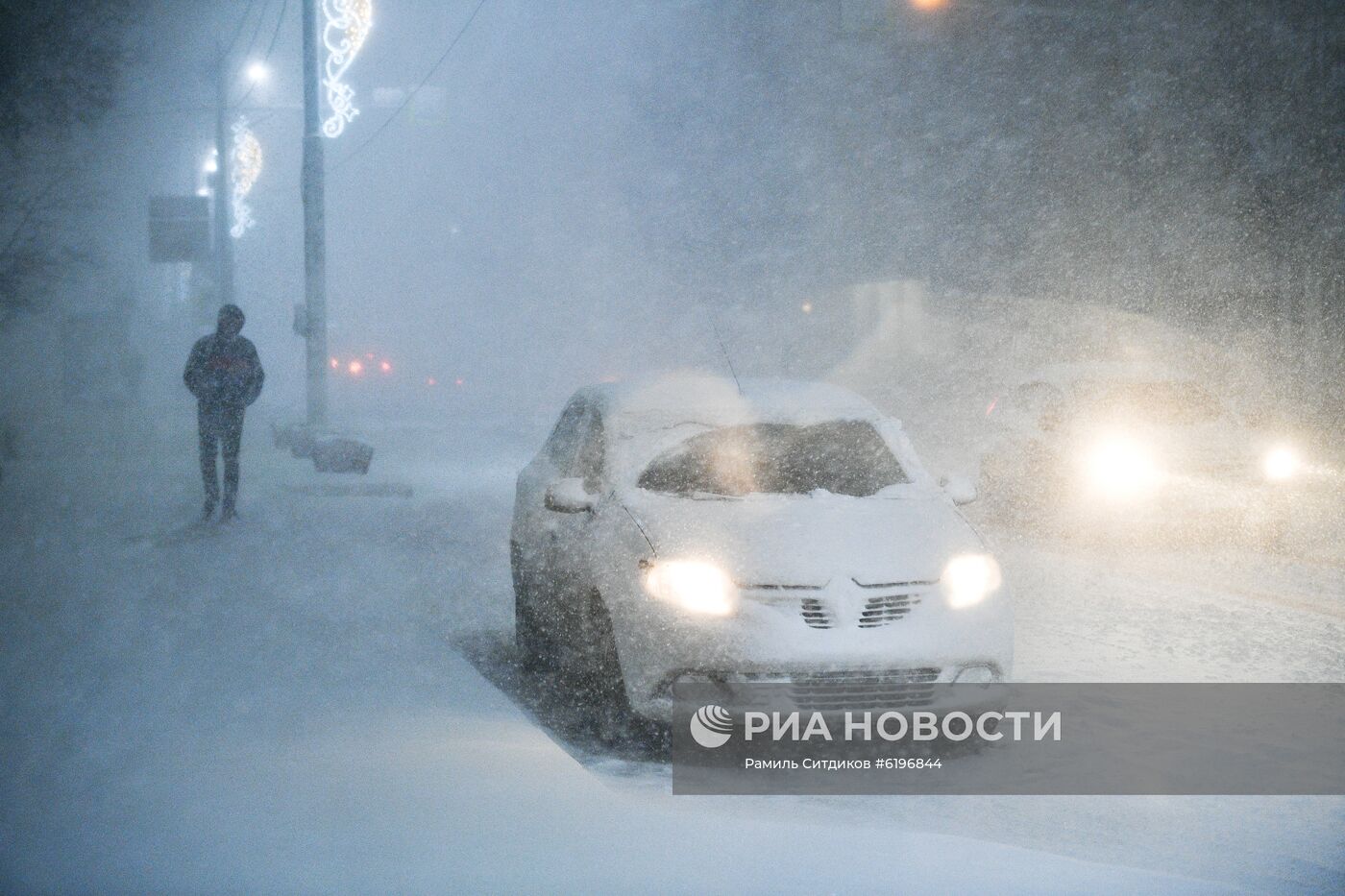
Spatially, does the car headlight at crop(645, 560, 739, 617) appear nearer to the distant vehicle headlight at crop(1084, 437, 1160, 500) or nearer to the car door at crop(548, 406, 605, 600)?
the car door at crop(548, 406, 605, 600)

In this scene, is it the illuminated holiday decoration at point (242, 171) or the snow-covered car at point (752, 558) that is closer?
the snow-covered car at point (752, 558)

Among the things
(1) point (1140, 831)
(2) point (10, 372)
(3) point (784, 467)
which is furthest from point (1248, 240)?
(2) point (10, 372)

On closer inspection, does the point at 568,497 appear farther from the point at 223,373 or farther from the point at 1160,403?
the point at 1160,403

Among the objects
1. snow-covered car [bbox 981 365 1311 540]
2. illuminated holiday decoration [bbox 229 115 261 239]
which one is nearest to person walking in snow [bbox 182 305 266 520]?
snow-covered car [bbox 981 365 1311 540]

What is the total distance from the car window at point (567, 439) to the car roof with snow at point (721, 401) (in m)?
0.14

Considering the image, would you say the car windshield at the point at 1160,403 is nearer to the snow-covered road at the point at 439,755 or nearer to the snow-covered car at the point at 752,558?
the snow-covered road at the point at 439,755

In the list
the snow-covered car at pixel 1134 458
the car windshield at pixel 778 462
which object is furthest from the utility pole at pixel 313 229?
the car windshield at pixel 778 462

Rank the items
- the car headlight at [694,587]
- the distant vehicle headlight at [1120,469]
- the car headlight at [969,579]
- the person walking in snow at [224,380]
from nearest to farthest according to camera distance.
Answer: the car headlight at [694,587] → the car headlight at [969,579] → the distant vehicle headlight at [1120,469] → the person walking in snow at [224,380]

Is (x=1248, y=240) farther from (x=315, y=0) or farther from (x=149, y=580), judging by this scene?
(x=149, y=580)

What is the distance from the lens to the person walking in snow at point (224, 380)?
1162 centimetres

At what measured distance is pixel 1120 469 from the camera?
37.7ft

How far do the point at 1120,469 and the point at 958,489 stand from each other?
19.5 ft

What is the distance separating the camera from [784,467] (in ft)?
20.5

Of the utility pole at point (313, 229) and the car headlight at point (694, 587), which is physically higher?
the utility pole at point (313, 229)
